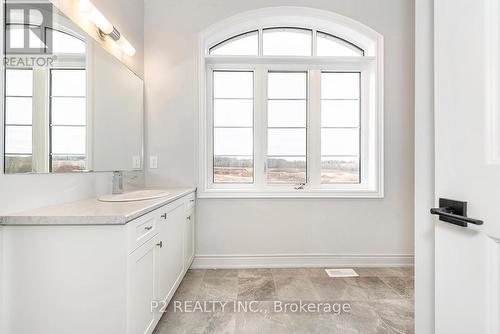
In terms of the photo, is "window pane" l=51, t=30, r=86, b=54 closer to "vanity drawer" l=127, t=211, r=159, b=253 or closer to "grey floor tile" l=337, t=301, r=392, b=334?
"vanity drawer" l=127, t=211, r=159, b=253

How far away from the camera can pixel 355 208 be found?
A: 2.60 meters

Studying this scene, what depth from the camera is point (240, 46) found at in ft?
9.06

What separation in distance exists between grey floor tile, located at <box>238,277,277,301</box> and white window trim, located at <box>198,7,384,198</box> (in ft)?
2.56

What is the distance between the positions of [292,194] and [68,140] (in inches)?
75.4

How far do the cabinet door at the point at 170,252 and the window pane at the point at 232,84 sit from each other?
133 cm

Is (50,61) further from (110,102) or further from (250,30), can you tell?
(250,30)

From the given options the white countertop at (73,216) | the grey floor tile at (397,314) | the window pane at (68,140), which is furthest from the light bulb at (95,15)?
the grey floor tile at (397,314)

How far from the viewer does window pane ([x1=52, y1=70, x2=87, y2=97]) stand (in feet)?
4.51

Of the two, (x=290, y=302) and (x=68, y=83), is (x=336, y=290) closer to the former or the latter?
(x=290, y=302)

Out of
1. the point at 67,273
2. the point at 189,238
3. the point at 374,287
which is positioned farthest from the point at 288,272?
the point at 67,273

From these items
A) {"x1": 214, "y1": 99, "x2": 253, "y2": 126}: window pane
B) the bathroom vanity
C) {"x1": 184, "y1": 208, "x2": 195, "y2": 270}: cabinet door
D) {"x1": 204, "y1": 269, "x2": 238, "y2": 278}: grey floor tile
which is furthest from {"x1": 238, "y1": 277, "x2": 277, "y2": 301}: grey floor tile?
{"x1": 214, "y1": 99, "x2": 253, "y2": 126}: window pane

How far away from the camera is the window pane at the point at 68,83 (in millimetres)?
1374

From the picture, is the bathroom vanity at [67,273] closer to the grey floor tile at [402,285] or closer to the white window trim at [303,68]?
the white window trim at [303,68]
